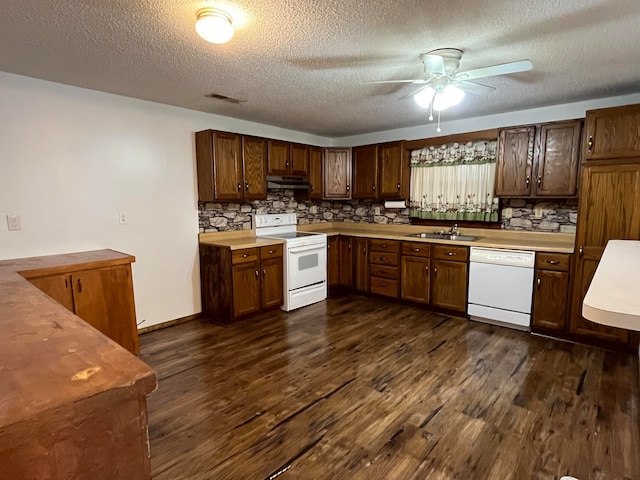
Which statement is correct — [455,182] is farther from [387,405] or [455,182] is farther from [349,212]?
[387,405]

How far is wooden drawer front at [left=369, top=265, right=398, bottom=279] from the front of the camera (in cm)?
452

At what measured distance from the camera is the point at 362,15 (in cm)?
188

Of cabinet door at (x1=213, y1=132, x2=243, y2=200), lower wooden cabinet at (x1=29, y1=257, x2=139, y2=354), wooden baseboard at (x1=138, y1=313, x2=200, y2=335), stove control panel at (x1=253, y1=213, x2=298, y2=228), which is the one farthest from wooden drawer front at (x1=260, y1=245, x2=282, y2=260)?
lower wooden cabinet at (x1=29, y1=257, x2=139, y2=354)

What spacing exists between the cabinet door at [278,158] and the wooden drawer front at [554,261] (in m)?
2.99

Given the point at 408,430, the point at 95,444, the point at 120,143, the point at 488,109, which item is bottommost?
the point at 408,430

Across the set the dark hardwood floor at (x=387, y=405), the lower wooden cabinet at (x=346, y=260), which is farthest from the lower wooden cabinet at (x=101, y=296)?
the lower wooden cabinet at (x=346, y=260)

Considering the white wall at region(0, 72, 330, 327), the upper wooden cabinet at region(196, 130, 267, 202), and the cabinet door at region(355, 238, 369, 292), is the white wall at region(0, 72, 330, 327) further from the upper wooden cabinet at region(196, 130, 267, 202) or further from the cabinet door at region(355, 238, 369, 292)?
the cabinet door at region(355, 238, 369, 292)

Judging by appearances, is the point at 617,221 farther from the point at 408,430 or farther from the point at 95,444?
the point at 95,444

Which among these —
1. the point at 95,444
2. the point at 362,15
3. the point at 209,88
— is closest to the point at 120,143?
the point at 209,88

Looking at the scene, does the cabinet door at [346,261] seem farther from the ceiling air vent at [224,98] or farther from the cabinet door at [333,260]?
the ceiling air vent at [224,98]

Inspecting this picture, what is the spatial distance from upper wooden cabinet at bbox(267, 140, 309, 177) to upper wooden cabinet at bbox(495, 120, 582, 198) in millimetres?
2361

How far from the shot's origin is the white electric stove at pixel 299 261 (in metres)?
4.27

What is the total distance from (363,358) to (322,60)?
237 cm

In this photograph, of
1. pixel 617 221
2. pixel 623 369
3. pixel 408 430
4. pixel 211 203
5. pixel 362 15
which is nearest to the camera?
pixel 362 15
